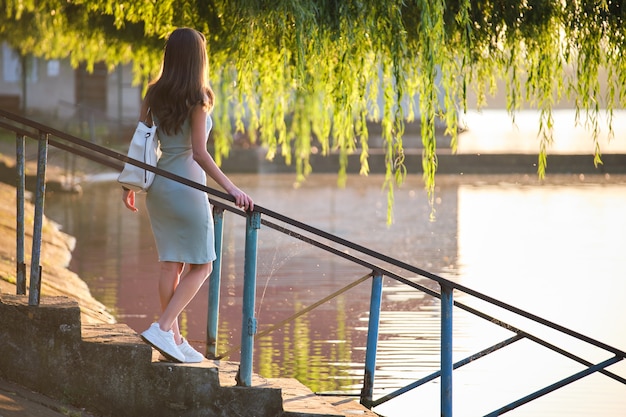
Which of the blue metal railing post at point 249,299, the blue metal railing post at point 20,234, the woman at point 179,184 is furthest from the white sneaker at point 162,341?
the blue metal railing post at point 20,234

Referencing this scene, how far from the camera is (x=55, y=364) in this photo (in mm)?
6277

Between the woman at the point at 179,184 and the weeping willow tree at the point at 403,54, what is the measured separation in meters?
2.20

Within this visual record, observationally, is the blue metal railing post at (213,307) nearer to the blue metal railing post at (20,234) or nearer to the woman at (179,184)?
the woman at (179,184)

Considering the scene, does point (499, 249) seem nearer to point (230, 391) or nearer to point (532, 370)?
point (532, 370)

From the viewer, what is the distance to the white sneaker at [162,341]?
20.8 feet

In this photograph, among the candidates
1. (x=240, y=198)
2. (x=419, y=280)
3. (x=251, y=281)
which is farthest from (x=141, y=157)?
(x=419, y=280)

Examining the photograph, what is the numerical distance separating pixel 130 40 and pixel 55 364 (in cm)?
761

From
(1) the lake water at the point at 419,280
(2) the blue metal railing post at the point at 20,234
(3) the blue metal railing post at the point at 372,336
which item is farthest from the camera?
(1) the lake water at the point at 419,280

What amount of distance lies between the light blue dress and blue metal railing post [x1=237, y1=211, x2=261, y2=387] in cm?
21

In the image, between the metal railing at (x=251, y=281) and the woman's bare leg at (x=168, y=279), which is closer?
the metal railing at (x=251, y=281)

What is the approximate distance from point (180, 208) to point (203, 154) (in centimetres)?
31

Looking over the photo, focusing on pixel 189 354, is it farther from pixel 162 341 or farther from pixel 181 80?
pixel 181 80

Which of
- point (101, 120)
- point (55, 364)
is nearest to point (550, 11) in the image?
point (55, 364)

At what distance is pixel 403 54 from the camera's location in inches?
352
